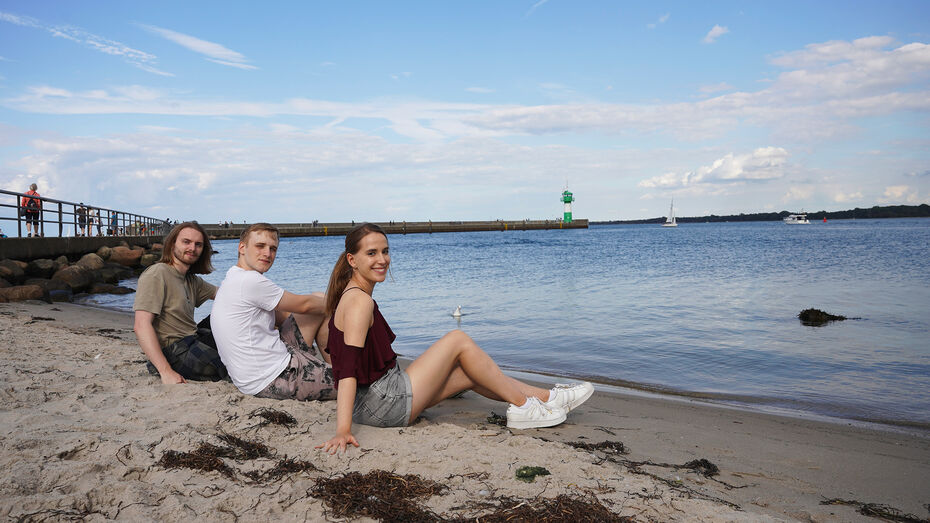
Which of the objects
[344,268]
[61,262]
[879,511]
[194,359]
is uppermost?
[344,268]

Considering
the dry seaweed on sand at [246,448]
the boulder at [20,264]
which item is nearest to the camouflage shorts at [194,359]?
the dry seaweed on sand at [246,448]

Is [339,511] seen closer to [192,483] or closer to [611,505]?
[192,483]

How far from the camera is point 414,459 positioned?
3260 millimetres

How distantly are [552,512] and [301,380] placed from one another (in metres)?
2.37

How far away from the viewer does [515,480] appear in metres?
3.00

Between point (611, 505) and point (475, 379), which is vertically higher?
point (475, 379)

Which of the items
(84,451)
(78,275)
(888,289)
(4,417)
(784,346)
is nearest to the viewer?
(84,451)

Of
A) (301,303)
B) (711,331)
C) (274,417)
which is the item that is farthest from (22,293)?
(711,331)

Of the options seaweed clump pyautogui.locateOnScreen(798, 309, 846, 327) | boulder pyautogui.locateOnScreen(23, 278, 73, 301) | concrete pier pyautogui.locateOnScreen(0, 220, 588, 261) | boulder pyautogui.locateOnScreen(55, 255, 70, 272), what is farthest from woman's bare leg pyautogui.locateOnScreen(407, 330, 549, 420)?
boulder pyautogui.locateOnScreen(55, 255, 70, 272)

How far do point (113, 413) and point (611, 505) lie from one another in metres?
3.10

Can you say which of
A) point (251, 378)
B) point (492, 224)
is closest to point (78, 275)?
point (251, 378)

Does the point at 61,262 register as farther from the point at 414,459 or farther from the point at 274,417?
the point at 414,459

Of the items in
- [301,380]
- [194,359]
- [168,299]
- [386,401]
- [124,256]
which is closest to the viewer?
[386,401]

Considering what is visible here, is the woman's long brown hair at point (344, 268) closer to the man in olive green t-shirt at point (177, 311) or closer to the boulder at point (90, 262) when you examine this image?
the man in olive green t-shirt at point (177, 311)
